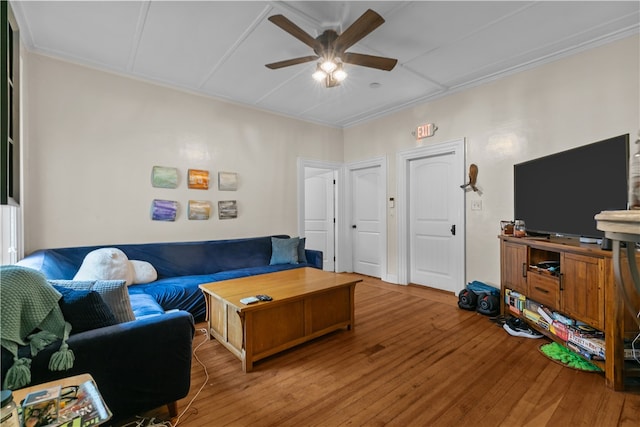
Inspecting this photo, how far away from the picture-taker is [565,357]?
216 centimetres

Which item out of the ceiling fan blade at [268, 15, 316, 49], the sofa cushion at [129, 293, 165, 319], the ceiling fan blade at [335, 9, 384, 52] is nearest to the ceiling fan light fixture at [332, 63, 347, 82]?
the ceiling fan blade at [335, 9, 384, 52]

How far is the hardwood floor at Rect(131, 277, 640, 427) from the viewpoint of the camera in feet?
5.24

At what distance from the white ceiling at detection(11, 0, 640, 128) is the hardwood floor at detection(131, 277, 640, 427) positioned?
2.69 m

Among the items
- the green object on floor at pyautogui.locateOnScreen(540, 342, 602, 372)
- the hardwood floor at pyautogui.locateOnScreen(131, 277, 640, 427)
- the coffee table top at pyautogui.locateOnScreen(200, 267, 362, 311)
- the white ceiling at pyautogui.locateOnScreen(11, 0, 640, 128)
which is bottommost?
the hardwood floor at pyautogui.locateOnScreen(131, 277, 640, 427)

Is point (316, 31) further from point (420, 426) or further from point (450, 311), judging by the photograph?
point (450, 311)

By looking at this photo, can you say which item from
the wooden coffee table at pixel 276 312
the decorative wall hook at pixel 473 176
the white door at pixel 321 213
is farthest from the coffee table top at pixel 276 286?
the white door at pixel 321 213

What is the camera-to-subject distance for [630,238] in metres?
0.56

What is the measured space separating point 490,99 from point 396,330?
9.45ft

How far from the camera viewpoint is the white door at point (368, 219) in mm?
4781

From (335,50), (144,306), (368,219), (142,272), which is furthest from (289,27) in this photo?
(368,219)

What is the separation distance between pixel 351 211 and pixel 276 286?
299 cm

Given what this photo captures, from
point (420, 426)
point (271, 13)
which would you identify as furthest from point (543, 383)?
point (271, 13)

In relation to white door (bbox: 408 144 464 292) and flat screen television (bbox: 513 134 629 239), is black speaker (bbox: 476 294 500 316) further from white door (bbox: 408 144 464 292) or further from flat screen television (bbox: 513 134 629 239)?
flat screen television (bbox: 513 134 629 239)

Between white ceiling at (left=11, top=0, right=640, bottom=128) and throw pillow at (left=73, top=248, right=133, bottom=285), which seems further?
throw pillow at (left=73, top=248, right=133, bottom=285)
